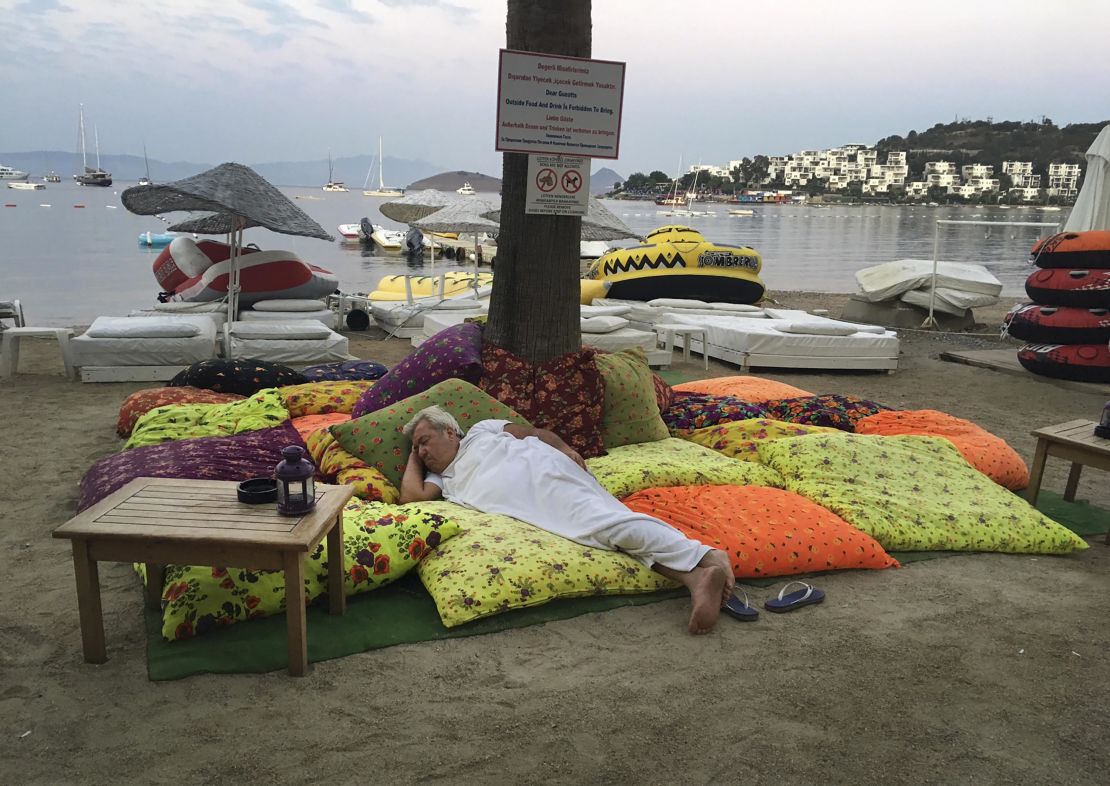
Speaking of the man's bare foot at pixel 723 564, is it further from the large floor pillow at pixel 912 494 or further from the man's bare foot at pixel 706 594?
the large floor pillow at pixel 912 494

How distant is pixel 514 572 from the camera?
10.4 ft

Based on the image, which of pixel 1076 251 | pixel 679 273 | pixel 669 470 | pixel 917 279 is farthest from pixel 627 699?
pixel 917 279

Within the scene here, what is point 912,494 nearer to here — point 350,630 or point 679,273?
point 350,630

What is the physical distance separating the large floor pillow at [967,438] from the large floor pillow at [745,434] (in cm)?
49

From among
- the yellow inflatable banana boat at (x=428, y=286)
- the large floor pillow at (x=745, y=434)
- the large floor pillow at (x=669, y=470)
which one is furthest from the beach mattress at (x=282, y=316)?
the large floor pillow at (x=669, y=470)

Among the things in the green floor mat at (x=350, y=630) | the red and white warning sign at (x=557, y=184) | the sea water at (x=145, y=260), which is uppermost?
the red and white warning sign at (x=557, y=184)

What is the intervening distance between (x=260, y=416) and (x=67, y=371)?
380cm

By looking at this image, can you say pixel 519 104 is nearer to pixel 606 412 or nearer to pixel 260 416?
pixel 606 412

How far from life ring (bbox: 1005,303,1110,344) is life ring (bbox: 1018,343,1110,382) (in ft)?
0.23

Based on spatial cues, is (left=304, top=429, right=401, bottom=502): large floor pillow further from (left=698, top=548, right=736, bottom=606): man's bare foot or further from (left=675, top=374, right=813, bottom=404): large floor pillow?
(left=675, top=374, right=813, bottom=404): large floor pillow

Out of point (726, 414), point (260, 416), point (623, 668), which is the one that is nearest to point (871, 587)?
point (623, 668)

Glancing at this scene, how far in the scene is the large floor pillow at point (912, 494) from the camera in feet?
13.0

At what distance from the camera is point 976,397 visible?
811 cm

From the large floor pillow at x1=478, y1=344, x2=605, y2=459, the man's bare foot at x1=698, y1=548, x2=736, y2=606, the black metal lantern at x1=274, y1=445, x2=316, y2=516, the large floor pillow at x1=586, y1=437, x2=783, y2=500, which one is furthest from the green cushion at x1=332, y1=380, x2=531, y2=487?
the man's bare foot at x1=698, y1=548, x2=736, y2=606
